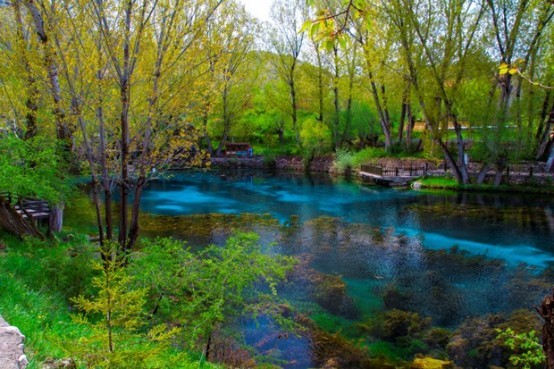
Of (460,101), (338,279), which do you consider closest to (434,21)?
(460,101)

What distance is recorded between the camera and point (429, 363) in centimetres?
899

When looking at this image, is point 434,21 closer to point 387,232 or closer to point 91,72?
point 387,232

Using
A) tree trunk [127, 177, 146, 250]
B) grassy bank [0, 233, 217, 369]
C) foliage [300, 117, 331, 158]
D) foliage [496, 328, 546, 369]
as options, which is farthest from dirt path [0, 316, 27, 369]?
foliage [300, 117, 331, 158]

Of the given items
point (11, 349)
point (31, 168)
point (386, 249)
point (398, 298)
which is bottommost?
point (398, 298)

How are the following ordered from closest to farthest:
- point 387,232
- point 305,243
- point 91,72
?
point 91,72, point 305,243, point 387,232

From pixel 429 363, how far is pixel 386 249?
→ 25.8ft

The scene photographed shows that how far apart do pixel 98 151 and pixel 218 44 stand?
4069mm

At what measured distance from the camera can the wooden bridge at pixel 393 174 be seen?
32375mm

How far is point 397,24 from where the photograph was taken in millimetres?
26953

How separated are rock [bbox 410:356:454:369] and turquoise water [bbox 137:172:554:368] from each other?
537 mm

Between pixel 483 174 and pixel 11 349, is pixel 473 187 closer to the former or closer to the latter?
pixel 483 174

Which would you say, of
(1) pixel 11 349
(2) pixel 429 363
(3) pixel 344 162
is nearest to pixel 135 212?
(1) pixel 11 349

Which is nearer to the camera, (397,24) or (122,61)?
(122,61)

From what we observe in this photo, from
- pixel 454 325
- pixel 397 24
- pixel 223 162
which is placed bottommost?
pixel 454 325
